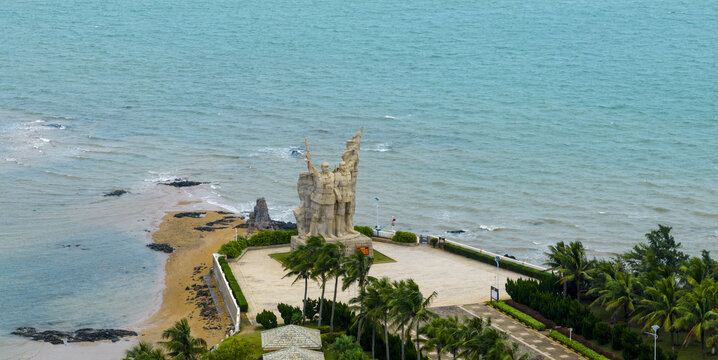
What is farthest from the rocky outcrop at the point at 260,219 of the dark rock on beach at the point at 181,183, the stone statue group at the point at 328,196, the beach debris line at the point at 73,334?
the beach debris line at the point at 73,334

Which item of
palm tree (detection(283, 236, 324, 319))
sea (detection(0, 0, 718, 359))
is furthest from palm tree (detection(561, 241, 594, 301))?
sea (detection(0, 0, 718, 359))

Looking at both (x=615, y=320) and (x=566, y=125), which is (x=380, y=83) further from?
(x=615, y=320)

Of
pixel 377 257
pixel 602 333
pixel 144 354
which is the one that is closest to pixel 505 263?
pixel 377 257

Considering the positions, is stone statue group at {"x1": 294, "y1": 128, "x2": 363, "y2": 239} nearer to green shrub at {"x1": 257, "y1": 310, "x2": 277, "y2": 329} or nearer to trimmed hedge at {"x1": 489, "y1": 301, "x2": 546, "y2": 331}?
green shrub at {"x1": 257, "y1": 310, "x2": 277, "y2": 329}

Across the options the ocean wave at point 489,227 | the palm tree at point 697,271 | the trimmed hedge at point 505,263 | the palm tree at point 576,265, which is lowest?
the trimmed hedge at point 505,263

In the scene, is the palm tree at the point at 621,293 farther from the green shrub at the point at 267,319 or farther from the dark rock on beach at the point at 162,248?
the dark rock on beach at the point at 162,248

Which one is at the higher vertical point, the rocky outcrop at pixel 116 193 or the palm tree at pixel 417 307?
the palm tree at pixel 417 307
